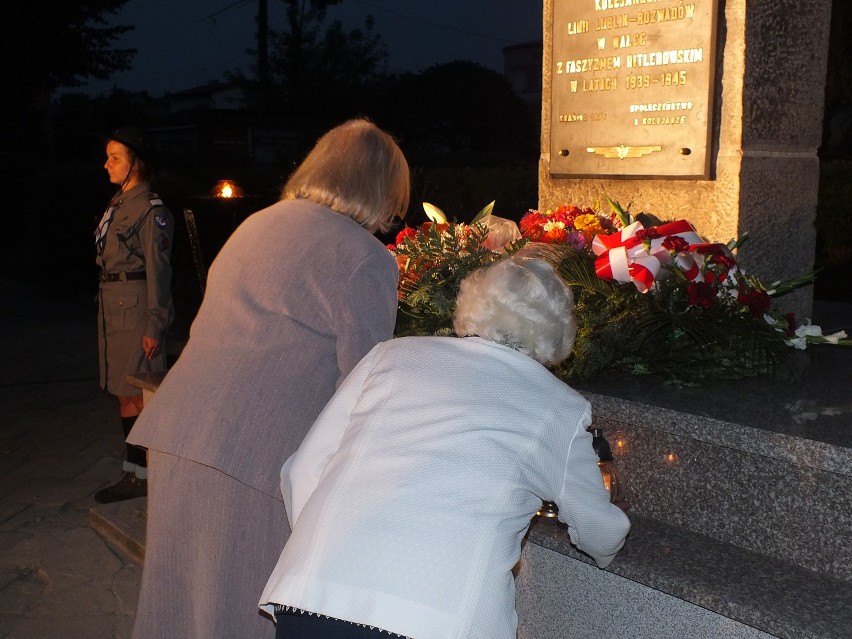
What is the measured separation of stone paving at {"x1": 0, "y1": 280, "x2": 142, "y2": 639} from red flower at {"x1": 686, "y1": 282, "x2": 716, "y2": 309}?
2.55 m

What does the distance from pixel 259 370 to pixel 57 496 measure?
3.35 meters

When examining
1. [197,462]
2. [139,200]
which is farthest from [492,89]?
[197,462]

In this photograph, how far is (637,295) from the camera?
9.89ft

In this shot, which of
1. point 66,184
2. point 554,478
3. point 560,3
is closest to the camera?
point 554,478

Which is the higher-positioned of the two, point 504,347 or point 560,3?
point 560,3

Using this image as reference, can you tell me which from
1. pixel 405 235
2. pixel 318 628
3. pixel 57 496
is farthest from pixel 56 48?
pixel 318 628

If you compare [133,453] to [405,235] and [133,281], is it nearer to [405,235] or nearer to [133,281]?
[133,281]

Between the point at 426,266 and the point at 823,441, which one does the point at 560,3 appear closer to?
the point at 426,266

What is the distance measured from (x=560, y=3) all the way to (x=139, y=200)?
7.53ft

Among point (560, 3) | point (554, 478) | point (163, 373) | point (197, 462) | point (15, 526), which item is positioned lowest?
point (15, 526)

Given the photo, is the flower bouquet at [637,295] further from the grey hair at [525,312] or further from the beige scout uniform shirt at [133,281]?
the beige scout uniform shirt at [133,281]

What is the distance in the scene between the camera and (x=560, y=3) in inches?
155

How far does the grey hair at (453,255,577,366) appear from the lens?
2.00m

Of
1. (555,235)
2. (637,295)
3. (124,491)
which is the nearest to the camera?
(637,295)
